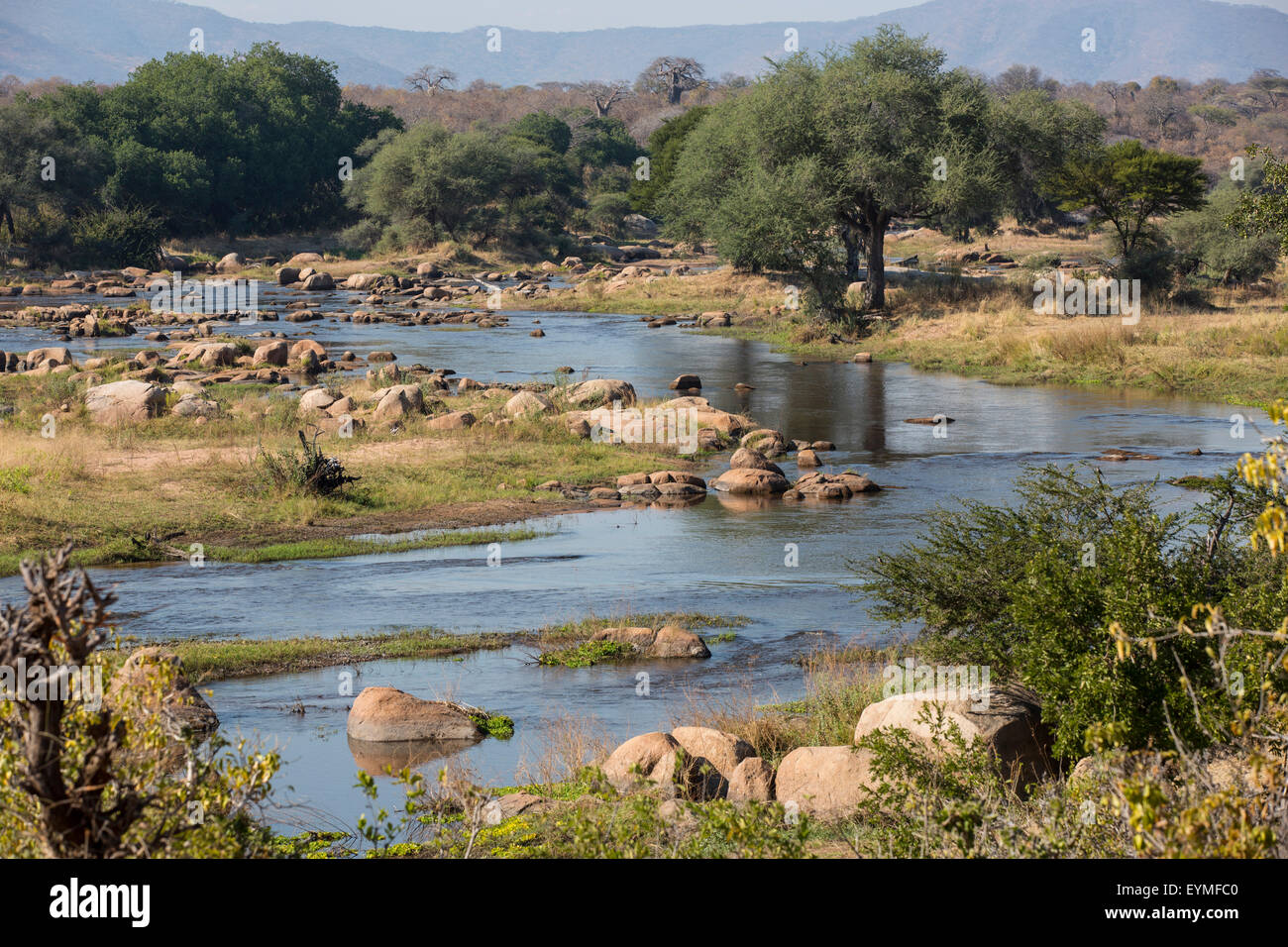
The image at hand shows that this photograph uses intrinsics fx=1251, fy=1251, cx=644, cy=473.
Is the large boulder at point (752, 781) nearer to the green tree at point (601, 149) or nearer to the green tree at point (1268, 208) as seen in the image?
the green tree at point (1268, 208)

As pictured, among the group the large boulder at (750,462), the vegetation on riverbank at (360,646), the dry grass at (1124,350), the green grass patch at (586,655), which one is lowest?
the green grass patch at (586,655)

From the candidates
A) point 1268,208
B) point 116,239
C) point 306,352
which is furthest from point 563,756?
point 116,239

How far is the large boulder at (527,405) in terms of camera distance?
86.0ft

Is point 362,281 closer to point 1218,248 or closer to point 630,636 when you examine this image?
point 1218,248

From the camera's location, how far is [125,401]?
24844mm

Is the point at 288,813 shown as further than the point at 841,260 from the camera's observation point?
No

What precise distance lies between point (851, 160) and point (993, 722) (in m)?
37.3

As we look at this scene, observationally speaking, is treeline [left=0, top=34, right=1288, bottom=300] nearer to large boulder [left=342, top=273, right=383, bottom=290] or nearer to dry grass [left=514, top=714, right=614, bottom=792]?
large boulder [left=342, top=273, right=383, bottom=290]

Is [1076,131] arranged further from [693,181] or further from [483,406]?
[483,406]

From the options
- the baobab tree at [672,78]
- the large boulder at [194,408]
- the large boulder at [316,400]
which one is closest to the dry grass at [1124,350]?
the large boulder at [316,400]

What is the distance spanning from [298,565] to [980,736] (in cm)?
1088

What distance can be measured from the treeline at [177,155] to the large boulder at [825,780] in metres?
67.5

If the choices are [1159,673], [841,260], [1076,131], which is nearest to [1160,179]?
[1076,131]

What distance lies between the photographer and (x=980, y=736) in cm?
805
